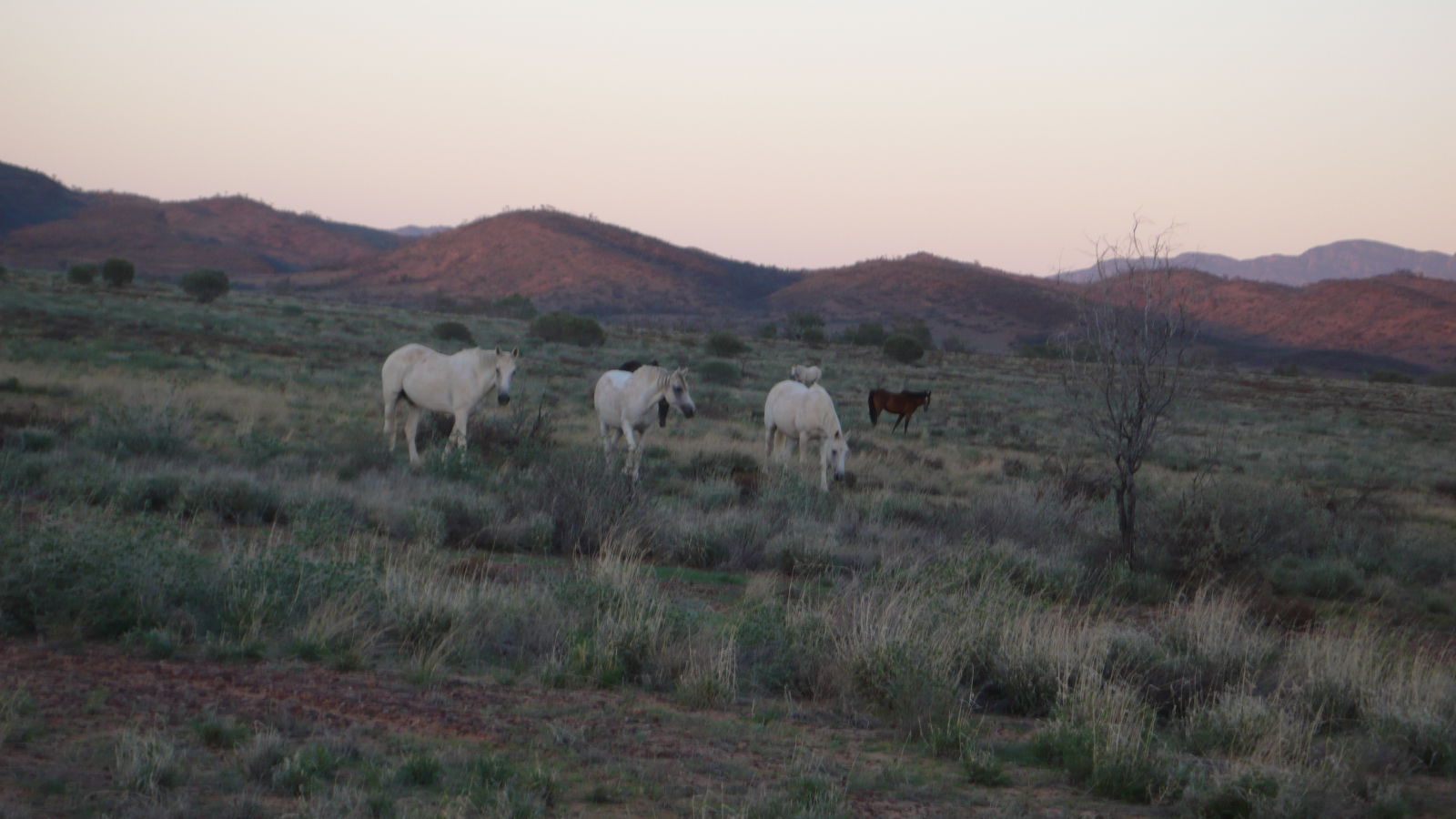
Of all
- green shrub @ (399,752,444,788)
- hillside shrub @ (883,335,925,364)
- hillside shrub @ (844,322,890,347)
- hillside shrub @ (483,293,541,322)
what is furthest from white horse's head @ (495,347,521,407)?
hillside shrub @ (483,293,541,322)

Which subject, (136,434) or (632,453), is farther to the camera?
(632,453)

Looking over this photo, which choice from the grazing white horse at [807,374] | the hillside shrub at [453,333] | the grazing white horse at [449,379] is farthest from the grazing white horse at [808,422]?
the hillside shrub at [453,333]

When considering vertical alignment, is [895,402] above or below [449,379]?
below

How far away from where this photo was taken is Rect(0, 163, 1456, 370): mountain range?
96.2 metres

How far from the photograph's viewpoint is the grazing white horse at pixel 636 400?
14.5 metres

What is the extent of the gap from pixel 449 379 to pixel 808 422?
545cm

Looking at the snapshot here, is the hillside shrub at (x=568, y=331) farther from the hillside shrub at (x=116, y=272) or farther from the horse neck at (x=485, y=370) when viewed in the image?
the horse neck at (x=485, y=370)

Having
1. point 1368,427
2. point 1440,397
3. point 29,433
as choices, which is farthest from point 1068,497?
point 1440,397

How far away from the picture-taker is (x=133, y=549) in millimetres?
6762

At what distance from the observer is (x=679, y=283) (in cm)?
10906

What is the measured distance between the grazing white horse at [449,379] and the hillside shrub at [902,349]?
39.1m

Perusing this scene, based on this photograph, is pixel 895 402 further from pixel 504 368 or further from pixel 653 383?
pixel 504 368

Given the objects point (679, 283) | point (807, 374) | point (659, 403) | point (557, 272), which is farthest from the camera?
point (679, 283)

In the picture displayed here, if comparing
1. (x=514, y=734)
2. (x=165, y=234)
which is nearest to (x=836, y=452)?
(x=514, y=734)
